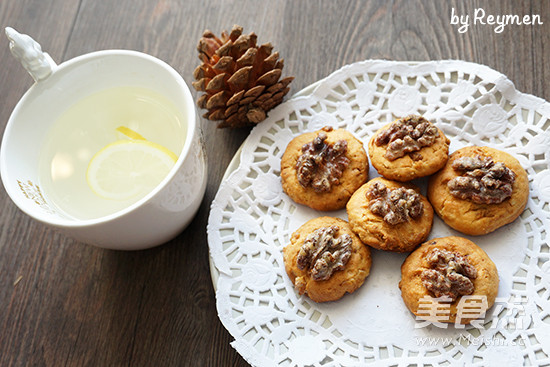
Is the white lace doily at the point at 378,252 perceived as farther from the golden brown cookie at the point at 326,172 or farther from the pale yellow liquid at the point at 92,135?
the pale yellow liquid at the point at 92,135

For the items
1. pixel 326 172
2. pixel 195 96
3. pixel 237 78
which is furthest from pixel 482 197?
pixel 195 96

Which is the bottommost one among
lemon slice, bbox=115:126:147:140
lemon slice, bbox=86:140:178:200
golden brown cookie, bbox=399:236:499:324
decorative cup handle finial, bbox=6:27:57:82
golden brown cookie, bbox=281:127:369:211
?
golden brown cookie, bbox=399:236:499:324

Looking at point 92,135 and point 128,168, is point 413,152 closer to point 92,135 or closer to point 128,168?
point 128,168

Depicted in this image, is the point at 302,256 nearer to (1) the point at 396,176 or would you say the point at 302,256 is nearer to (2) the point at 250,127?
(1) the point at 396,176

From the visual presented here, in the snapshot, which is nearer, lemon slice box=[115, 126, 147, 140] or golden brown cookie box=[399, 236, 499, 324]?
golden brown cookie box=[399, 236, 499, 324]

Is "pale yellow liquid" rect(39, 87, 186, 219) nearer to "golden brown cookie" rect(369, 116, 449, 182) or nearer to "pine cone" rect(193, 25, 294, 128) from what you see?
"pine cone" rect(193, 25, 294, 128)

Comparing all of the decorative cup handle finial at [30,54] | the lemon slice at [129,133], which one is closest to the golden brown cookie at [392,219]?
the lemon slice at [129,133]

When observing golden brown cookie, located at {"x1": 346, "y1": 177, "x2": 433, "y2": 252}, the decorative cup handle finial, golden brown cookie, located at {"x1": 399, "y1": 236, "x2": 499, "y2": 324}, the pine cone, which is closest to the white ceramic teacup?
the decorative cup handle finial

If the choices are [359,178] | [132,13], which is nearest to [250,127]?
[359,178]
